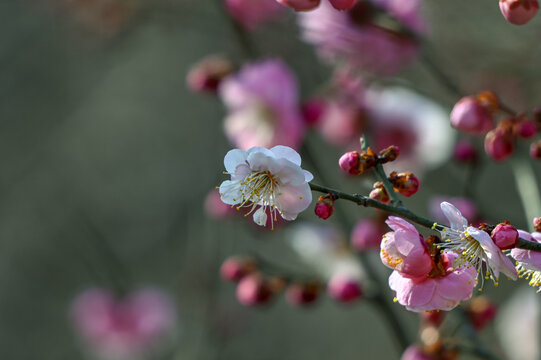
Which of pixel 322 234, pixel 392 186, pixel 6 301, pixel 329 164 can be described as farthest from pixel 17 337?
pixel 392 186

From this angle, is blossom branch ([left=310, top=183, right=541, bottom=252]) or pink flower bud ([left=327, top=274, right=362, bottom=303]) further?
pink flower bud ([left=327, top=274, right=362, bottom=303])

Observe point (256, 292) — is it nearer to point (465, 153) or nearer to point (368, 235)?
point (368, 235)

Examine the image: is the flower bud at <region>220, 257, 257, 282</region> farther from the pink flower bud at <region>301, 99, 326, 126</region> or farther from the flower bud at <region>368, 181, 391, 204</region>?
the flower bud at <region>368, 181, 391, 204</region>

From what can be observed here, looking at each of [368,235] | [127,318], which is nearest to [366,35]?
[368,235]

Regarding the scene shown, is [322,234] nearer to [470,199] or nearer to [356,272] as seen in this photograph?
[356,272]

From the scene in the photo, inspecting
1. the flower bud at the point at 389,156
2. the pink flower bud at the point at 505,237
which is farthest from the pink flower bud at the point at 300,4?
the pink flower bud at the point at 505,237

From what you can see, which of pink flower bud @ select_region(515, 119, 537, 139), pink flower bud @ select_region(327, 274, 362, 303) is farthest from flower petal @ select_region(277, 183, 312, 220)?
pink flower bud @ select_region(327, 274, 362, 303)

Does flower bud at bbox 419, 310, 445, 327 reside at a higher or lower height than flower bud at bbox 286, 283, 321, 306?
higher
